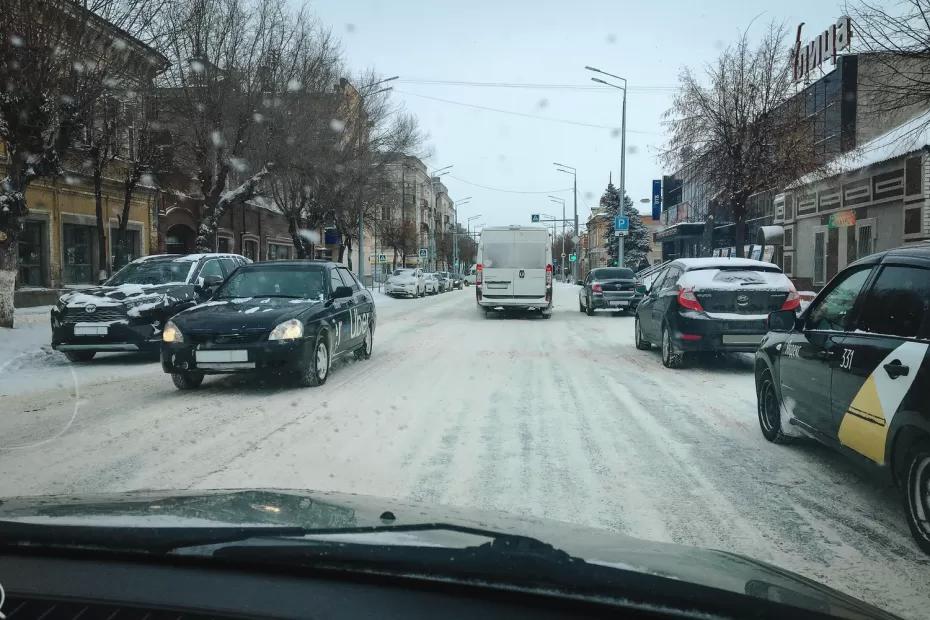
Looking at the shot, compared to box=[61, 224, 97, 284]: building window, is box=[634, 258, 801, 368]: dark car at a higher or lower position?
lower

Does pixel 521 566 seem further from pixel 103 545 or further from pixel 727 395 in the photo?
pixel 727 395

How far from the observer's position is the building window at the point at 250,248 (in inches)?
1566

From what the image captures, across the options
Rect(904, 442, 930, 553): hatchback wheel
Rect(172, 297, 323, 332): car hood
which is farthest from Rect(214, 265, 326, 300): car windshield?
Rect(904, 442, 930, 553): hatchback wheel

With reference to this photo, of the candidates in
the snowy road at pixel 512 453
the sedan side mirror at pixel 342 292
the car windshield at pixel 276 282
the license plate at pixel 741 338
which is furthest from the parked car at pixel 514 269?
the car windshield at pixel 276 282

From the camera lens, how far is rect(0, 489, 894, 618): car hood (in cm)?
178

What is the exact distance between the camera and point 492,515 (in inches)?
103

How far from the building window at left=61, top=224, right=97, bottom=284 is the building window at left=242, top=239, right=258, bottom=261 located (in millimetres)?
13657

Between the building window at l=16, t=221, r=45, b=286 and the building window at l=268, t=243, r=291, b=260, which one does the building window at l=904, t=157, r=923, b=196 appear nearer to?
the building window at l=16, t=221, r=45, b=286

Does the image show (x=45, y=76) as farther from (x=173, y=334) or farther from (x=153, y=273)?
(x=173, y=334)

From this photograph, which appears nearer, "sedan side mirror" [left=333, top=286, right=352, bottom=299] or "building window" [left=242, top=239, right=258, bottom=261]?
"sedan side mirror" [left=333, top=286, right=352, bottom=299]

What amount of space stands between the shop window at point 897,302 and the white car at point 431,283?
131 ft

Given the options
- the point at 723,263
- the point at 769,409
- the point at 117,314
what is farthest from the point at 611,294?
the point at 769,409

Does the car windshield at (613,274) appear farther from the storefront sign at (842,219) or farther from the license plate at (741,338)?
the license plate at (741,338)

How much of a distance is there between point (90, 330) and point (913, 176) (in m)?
21.5
